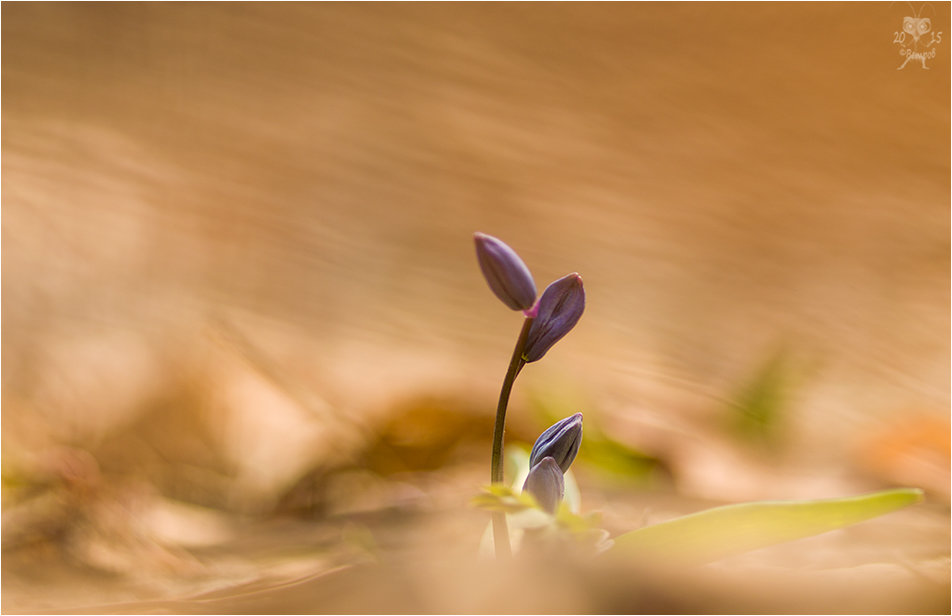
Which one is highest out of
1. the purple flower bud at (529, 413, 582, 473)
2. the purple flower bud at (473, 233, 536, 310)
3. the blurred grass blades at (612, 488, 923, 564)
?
the purple flower bud at (473, 233, 536, 310)

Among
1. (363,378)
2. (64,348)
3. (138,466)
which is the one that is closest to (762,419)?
(363,378)

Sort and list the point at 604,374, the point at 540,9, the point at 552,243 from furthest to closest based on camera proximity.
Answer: the point at 540,9
the point at 552,243
the point at 604,374

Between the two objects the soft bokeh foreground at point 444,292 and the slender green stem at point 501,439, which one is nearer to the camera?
the slender green stem at point 501,439

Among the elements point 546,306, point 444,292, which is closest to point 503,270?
point 546,306

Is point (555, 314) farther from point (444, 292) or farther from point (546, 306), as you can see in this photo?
point (444, 292)

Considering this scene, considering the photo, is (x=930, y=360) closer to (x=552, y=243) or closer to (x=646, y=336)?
(x=646, y=336)
